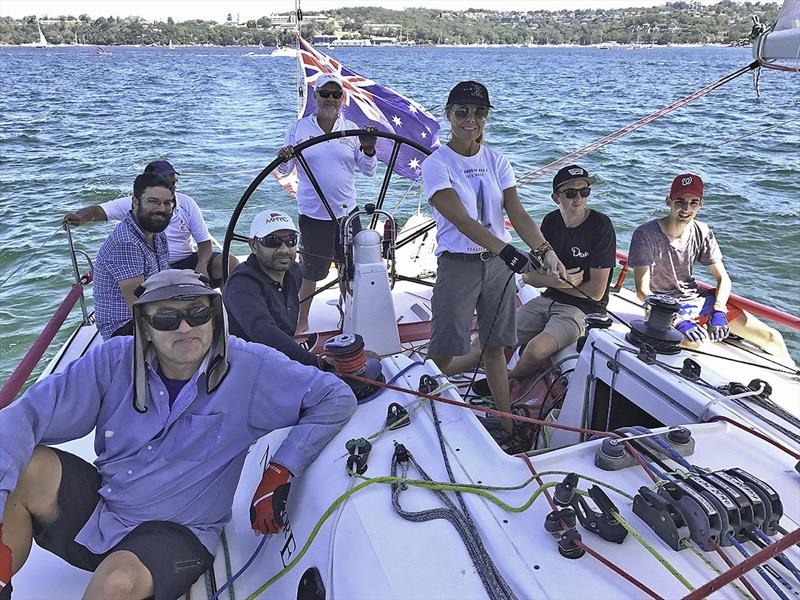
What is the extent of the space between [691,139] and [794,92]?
1040 centimetres

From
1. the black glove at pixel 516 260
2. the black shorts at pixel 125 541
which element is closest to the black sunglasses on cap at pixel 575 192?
the black glove at pixel 516 260

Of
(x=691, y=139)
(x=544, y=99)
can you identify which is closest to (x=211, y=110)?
(x=544, y=99)

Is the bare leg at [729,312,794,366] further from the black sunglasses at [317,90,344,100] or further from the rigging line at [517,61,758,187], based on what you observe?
the black sunglasses at [317,90,344,100]

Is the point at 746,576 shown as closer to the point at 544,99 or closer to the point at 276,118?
the point at 276,118

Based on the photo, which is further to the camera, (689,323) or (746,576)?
(689,323)

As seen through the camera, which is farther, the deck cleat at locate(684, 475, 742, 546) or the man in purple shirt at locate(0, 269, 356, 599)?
the man in purple shirt at locate(0, 269, 356, 599)

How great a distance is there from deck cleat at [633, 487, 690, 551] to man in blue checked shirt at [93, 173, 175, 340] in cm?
209

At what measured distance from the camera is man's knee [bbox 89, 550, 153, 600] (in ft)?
4.71

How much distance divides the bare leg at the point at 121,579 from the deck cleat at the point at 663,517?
1.13 m

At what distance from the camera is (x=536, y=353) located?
2797 millimetres

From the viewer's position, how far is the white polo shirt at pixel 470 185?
228 cm

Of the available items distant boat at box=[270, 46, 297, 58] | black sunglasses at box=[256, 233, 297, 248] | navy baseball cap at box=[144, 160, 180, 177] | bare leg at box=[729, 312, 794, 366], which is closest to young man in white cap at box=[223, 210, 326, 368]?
black sunglasses at box=[256, 233, 297, 248]

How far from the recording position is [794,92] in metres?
19.8

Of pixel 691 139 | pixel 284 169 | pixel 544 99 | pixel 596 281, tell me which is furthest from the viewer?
pixel 544 99
